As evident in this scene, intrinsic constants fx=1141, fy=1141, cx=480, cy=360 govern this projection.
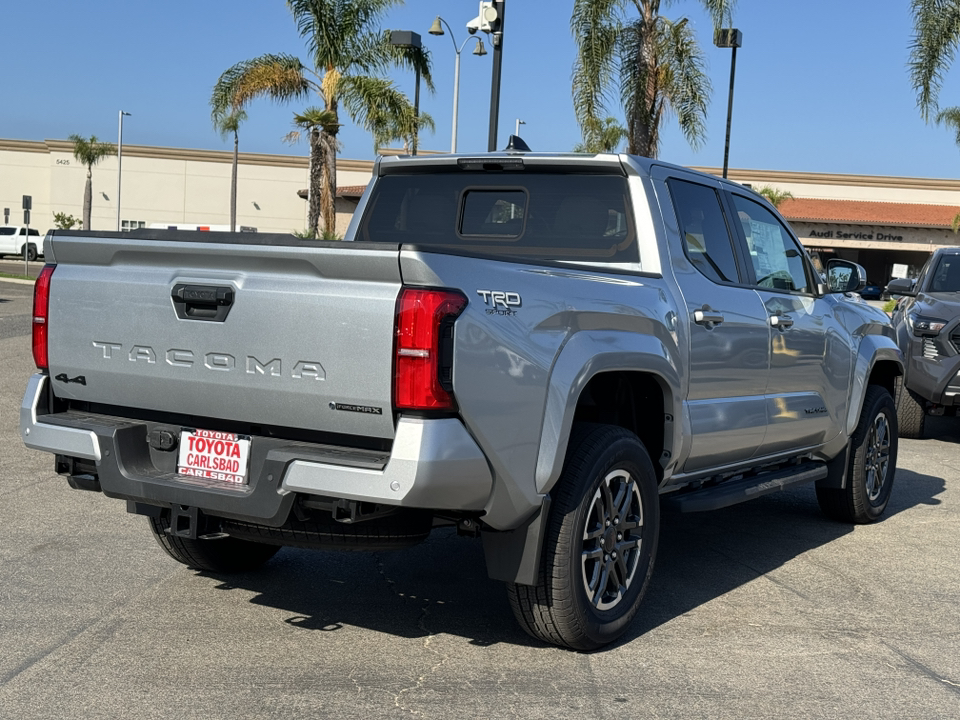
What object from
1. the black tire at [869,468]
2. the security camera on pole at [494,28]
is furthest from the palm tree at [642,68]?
the black tire at [869,468]

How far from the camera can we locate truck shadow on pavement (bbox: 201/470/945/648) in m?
4.82

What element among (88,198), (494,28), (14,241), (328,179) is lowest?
(14,241)

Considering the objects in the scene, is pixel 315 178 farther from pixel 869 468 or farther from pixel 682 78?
pixel 869 468

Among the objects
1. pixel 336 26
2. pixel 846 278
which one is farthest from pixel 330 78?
pixel 846 278

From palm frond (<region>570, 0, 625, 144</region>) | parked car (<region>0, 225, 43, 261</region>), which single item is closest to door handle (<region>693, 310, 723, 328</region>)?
palm frond (<region>570, 0, 625, 144</region>)

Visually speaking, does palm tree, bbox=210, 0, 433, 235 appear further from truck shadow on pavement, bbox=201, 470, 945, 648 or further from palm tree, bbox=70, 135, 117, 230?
palm tree, bbox=70, 135, 117, 230

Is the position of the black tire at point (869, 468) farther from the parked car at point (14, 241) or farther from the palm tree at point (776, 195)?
the parked car at point (14, 241)

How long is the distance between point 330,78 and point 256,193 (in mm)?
36854

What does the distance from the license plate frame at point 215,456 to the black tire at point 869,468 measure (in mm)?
4355

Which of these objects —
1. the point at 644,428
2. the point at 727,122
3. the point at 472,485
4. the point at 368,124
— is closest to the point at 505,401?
the point at 472,485

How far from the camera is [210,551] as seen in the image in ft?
17.3

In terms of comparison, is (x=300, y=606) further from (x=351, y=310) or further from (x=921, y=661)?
(x=921, y=661)

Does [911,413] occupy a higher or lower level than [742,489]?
lower

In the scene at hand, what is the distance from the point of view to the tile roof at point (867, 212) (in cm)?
5144
